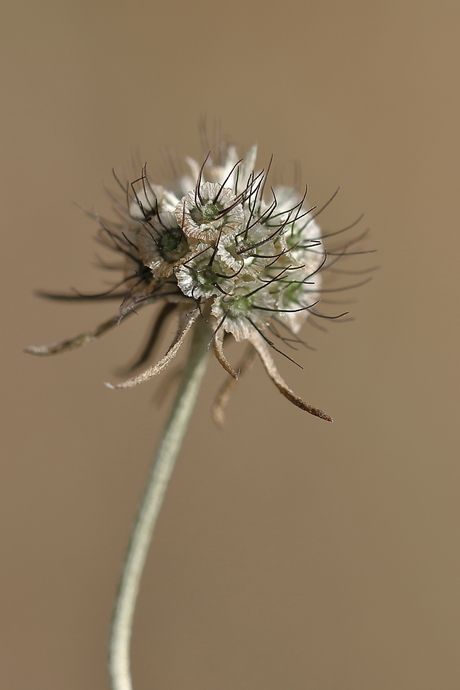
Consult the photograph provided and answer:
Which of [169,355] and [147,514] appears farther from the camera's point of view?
[147,514]

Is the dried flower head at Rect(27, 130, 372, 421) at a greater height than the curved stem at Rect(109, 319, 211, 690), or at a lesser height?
greater

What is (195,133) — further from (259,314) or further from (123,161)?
(259,314)

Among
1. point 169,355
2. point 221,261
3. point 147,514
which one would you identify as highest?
point 221,261

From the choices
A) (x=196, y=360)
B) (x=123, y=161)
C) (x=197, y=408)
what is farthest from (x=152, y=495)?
(x=123, y=161)

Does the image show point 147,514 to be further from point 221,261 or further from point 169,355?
point 221,261

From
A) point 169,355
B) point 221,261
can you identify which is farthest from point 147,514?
point 221,261

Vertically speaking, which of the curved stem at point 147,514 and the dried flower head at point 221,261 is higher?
the dried flower head at point 221,261
